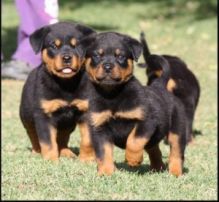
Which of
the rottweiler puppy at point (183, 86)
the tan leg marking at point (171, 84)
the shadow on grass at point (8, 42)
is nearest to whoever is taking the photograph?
the tan leg marking at point (171, 84)

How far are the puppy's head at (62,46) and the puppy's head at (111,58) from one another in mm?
481

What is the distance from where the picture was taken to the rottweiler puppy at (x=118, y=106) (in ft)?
21.5

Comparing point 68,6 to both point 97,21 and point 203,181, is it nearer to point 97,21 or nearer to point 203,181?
point 97,21

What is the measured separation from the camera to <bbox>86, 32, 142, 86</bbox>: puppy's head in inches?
258

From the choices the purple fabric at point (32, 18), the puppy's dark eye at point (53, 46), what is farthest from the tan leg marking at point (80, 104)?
the purple fabric at point (32, 18)

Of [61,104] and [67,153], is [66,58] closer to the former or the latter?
[61,104]

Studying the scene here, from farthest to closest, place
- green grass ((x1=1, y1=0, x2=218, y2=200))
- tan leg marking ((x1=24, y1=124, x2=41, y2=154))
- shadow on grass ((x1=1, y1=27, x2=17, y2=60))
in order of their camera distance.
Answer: shadow on grass ((x1=1, y1=27, x2=17, y2=60)) → tan leg marking ((x1=24, y1=124, x2=41, y2=154)) → green grass ((x1=1, y1=0, x2=218, y2=200))

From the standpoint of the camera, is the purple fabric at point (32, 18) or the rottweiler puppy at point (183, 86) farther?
the purple fabric at point (32, 18)

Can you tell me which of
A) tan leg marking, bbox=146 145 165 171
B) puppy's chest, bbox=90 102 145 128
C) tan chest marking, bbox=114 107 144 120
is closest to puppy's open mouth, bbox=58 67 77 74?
puppy's chest, bbox=90 102 145 128

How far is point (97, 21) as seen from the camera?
20266 mm

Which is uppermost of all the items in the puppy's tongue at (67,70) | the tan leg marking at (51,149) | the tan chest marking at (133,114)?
the tan chest marking at (133,114)

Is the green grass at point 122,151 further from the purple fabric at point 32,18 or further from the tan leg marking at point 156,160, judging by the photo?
the purple fabric at point 32,18

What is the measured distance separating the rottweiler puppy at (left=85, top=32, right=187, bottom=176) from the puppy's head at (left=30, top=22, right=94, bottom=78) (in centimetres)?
44

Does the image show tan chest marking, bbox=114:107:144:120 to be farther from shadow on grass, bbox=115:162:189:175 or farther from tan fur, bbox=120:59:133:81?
shadow on grass, bbox=115:162:189:175
